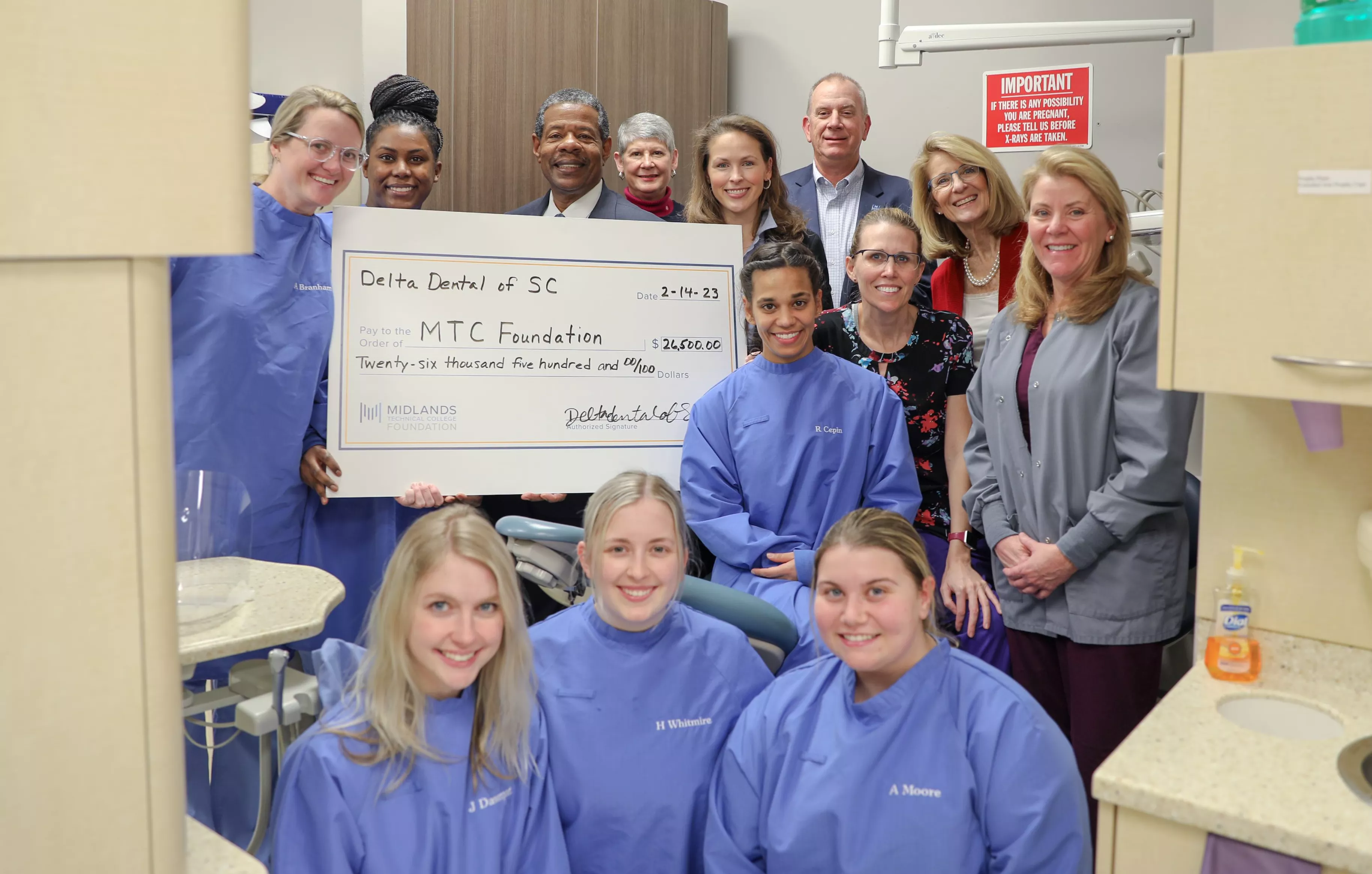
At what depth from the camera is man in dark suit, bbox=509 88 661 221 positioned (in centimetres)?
350

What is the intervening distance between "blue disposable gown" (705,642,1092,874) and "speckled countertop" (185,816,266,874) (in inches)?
33.0

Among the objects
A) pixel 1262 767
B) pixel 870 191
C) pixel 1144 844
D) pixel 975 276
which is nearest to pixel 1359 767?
pixel 1262 767

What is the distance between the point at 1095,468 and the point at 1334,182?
3.16 ft

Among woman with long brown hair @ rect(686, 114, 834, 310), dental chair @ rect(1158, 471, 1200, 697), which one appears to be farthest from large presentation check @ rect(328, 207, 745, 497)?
dental chair @ rect(1158, 471, 1200, 697)

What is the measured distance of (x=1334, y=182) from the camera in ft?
4.56

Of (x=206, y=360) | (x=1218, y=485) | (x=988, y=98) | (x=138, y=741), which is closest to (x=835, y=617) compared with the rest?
(x=1218, y=485)

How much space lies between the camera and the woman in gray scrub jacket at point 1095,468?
221cm

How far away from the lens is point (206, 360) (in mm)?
2578

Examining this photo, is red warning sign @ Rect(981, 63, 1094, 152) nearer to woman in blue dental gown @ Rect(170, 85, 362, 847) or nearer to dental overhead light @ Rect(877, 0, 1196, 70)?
dental overhead light @ Rect(877, 0, 1196, 70)

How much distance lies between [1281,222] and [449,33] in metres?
3.36

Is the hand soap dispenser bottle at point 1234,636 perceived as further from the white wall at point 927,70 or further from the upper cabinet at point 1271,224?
the white wall at point 927,70

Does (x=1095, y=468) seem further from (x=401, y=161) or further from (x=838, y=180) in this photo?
(x=401, y=161)

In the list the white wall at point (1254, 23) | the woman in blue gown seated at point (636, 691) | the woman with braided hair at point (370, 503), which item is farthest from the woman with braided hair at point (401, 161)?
the white wall at point (1254, 23)

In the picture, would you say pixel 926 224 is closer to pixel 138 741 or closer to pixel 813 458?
pixel 813 458
